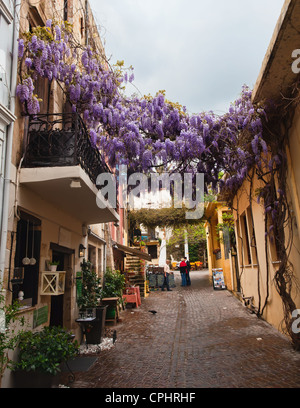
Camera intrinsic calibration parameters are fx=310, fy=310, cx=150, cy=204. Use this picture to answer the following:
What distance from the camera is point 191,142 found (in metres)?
7.02

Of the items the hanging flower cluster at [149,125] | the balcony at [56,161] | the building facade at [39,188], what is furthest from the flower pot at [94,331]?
the hanging flower cluster at [149,125]

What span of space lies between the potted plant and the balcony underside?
7.21 ft

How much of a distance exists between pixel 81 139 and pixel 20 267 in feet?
7.68

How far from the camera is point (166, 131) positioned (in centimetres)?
739

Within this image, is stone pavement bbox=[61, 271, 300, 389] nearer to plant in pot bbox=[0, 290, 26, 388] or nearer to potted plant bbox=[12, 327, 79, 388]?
potted plant bbox=[12, 327, 79, 388]

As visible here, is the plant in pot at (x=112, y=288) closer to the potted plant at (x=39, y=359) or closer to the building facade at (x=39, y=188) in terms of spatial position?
the building facade at (x=39, y=188)

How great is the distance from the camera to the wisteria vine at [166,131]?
6316 millimetres

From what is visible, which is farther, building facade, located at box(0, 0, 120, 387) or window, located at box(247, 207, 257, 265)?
window, located at box(247, 207, 257, 265)

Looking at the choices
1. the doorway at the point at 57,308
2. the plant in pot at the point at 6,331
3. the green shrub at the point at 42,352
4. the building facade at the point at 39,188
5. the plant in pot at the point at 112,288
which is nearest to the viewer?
the plant in pot at the point at 6,331

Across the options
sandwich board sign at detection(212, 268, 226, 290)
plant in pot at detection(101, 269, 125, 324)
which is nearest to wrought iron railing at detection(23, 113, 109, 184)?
plant in pot at detection(101, 269, 125, 324)

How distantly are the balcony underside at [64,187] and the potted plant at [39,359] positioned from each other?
7.21ft

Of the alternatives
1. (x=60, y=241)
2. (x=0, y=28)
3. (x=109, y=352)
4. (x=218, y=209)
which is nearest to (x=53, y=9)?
(x=0, y=28)

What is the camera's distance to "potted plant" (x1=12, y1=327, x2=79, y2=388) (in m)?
3.94
